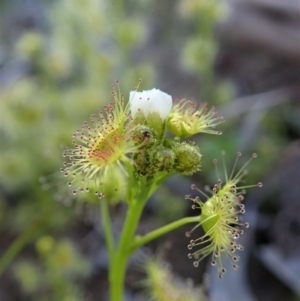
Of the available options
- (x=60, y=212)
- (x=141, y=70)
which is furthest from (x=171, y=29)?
(x=60, y=212)

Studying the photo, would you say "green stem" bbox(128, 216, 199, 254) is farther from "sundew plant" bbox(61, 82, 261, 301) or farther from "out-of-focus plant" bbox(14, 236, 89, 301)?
"out-of-focus plant" bbox(14, 236, 89, 301)

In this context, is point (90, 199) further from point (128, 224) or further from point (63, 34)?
point (63, 34)

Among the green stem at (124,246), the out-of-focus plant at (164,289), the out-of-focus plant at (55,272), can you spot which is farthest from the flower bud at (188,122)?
the out-of-focus plant at (55,272)

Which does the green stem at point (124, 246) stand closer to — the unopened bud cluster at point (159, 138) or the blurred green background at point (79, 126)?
the unopened bud cluster at point (159, 138)

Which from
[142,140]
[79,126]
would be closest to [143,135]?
[142,140]

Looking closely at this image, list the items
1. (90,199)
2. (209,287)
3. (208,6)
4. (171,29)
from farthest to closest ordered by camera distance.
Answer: (171,29) → (208,6) → (209,287) → (90,199)

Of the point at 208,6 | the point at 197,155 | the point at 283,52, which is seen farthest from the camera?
the point at 283,52

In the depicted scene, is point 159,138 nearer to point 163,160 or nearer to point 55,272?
point 163,160
